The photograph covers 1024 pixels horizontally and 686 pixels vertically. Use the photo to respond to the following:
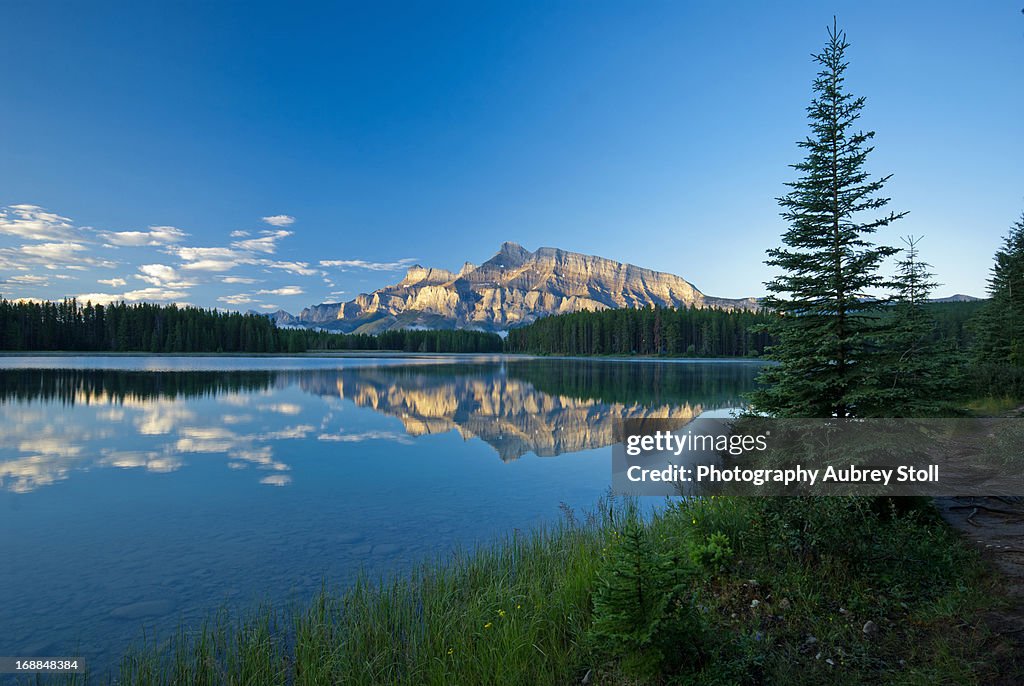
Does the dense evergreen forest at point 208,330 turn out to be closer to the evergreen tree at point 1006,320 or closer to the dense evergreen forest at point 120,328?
the dense evergreen forest at point 120,328

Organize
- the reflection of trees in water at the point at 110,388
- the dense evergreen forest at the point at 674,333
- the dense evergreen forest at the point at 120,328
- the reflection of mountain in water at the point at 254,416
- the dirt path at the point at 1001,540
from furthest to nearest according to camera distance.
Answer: the dense evergreen forest at the point at 674,333 < the dense evergreen forest at the point at 120,328 < the reflection of trees in water at the point at 110,388 < the reflection of mountain in water at the point at 254,416 < the dirt path at the point at 1001,540

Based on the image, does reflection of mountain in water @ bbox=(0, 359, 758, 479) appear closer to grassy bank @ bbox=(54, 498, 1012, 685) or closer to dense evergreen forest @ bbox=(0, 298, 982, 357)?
A: grassy bank @ bbox=(54, 498, 1012, 685)

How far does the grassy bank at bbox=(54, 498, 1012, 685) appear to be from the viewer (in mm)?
6262

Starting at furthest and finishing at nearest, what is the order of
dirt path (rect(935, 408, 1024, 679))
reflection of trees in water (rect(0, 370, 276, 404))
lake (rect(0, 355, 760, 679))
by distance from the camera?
reflection of trees in water (rect(0, 370, 276, 404)), lake (rect(0, 355, 760, 679)), dirt path (rect(935, 408, 1024, 679))

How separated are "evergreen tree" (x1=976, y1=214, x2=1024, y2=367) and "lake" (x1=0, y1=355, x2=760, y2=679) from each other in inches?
725

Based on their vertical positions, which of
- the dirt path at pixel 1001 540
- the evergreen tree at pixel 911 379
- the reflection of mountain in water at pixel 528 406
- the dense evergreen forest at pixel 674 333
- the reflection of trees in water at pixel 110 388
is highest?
the dense evergreen forest at pixel 674 333

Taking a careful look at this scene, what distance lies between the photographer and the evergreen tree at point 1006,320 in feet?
110

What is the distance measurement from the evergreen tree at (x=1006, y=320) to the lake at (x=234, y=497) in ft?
60.4

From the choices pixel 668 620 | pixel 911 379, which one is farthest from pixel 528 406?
pixel 668 620

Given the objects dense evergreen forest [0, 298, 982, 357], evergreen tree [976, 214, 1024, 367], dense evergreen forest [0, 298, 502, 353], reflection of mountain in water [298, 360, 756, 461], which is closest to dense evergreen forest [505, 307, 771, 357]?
dense evergreen forest [0, 298, 982, 357]

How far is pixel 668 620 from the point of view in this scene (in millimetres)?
6109

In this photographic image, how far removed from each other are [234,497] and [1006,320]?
47.7 m

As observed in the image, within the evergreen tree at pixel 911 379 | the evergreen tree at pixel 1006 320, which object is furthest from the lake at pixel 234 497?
the evergreen tree at pixel 1006 320

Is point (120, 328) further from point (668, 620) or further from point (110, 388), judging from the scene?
point (668, 620)
